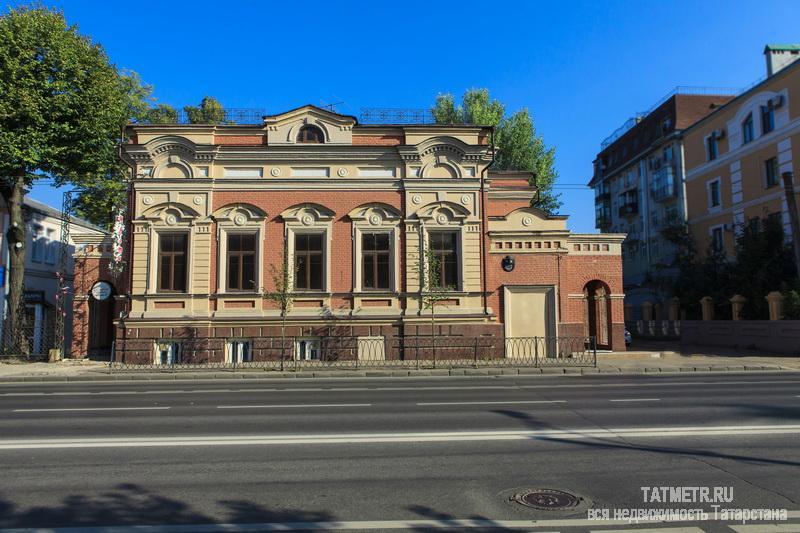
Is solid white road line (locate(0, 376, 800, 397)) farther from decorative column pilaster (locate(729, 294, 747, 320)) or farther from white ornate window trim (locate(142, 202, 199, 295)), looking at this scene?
decorative column pilaster (locate(729, 294, 747, 320))

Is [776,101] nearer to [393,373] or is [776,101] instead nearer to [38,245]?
[393,373]

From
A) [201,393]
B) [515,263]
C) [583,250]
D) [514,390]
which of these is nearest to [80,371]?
[201,393]

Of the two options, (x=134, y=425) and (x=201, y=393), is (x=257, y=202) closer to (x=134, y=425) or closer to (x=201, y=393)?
(x=201, y=393)

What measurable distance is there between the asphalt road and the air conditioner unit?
999 inches

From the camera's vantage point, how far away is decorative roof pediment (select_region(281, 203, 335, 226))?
2145 centimetres

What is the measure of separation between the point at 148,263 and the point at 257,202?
4.73 metres

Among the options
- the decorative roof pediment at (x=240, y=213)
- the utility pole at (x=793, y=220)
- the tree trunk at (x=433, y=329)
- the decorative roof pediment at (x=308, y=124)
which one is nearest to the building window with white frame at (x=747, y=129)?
the utility pole at (x=793, y=220)

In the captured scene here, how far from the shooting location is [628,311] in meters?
42.5

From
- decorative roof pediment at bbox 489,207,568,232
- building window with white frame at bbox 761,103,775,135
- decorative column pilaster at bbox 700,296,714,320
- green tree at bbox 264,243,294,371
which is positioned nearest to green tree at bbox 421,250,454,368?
decorative roof pediment at bbox 489,207,568,232

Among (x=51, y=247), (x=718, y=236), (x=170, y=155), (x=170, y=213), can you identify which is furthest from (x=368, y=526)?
(x=718, y=236)

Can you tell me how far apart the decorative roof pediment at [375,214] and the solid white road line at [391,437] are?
14.2m

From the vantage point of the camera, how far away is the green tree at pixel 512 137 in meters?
39.0

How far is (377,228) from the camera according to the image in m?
21.6

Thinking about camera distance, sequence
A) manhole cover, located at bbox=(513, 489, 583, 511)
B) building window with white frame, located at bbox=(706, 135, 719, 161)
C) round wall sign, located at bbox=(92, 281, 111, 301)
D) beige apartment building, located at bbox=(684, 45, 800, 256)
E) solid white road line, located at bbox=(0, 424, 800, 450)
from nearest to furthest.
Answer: manhole cover, located at bbox=(513, 489, 583, 511) → solid white road line, located at bbox=(0, 424, 800, 450) → round wall sign, located at bbox=(92, 281, 111, 301) → beige apartment building, located at bbox=(684, 45, 800, 256) → building window with white frame, located at bbox=(706, 135, 719, 161)
